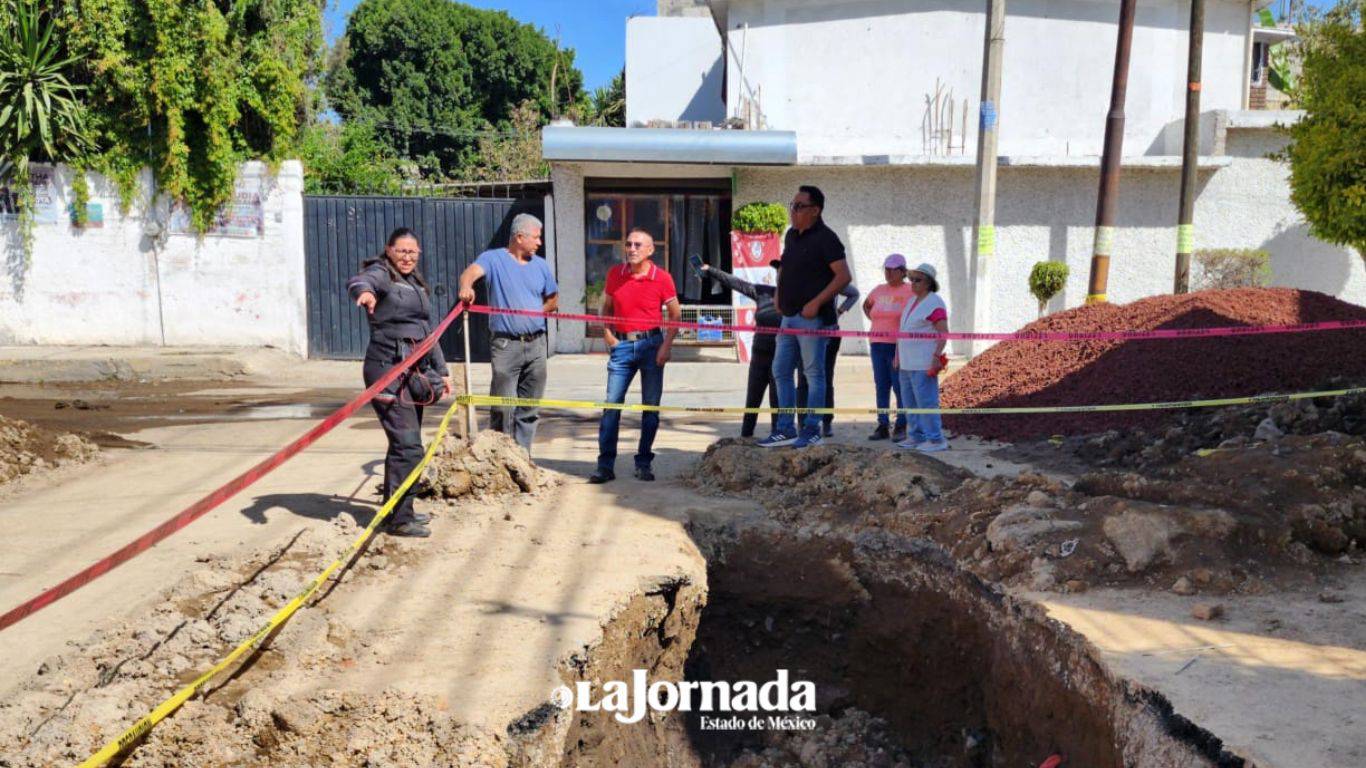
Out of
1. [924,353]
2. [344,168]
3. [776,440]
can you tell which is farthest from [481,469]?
[344,168]

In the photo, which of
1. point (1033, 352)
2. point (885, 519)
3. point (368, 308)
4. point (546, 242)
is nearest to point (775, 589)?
point (885, 519)

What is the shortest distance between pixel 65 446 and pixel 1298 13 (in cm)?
2884

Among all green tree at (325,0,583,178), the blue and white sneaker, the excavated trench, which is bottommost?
the excavated trench

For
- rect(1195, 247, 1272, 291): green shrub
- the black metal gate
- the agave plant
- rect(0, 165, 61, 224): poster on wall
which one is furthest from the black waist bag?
rect(1195, 247, 1272, 291): green shrub

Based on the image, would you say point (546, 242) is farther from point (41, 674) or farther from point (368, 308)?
point (41, 674)

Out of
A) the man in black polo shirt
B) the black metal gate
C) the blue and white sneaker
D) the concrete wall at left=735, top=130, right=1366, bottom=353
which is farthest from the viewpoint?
the concrete wall at left=735, top=130, right=1366, bottom=353

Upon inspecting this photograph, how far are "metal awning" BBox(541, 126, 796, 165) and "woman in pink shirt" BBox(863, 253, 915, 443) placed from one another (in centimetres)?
645

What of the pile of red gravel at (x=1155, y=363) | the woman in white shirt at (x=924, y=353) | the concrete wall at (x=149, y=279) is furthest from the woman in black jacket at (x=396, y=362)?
the concrete wall at (x=149, y=279)

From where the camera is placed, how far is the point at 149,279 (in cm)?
1456

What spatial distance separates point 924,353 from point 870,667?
3.09m

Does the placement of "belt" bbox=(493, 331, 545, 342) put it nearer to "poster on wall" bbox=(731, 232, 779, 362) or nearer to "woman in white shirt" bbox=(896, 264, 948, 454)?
"woman in white shirt" bbox=(896, 264, 948, 454)

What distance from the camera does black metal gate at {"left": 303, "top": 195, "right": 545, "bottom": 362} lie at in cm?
1498

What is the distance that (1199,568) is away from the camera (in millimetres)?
4895

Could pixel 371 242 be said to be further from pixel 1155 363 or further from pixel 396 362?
pixel 1155 363
